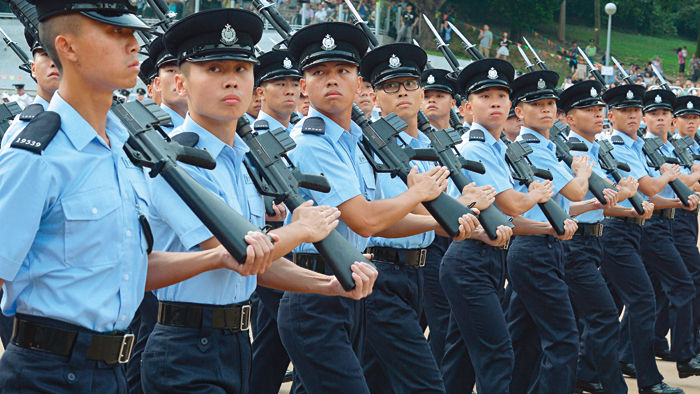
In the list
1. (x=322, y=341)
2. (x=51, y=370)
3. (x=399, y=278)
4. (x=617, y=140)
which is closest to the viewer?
(x=51, y=370)

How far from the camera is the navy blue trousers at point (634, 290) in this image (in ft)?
24.1

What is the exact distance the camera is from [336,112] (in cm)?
462

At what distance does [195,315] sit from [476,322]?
2.59 metres

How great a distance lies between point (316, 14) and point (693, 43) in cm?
3938

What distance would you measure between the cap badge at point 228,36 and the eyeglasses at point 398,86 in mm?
2165

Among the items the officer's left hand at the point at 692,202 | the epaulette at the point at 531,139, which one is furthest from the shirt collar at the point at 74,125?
the officer's left hand at the point at 692,202

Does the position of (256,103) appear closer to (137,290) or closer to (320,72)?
(320,72)

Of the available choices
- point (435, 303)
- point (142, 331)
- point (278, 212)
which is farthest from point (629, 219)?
point (142, 331)

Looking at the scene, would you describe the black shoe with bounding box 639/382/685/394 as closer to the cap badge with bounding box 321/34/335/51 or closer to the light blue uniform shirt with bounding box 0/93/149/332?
the cap badge with bounding box 321/34/335/51

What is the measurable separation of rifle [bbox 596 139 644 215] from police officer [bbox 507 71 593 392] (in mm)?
936

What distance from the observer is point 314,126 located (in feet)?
14.8

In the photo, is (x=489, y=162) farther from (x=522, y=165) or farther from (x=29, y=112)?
(x=29, y=112)

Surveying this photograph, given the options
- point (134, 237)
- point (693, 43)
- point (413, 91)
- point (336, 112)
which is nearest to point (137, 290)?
point (134, 237)

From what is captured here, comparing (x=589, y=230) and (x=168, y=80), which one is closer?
(x=168, y=80)
